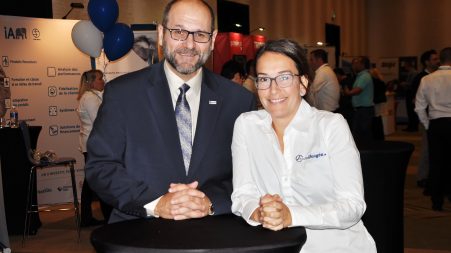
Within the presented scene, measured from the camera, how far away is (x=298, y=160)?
2.29m

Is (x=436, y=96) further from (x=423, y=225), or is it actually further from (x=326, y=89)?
(x=326, y=89)

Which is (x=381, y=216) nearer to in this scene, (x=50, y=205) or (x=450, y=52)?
(x=450, y=52)

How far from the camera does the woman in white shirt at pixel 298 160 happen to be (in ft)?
7.18

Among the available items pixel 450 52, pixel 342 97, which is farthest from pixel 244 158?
pixel 342 97

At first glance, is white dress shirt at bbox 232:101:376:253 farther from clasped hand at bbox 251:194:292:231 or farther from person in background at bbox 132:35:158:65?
person in background at bbox 132:35:158:65

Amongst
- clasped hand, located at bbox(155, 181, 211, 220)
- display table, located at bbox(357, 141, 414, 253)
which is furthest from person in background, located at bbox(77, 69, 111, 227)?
clasped hand, located at bbox(155, 181, 211, 220)

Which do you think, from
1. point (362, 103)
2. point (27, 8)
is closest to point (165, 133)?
point (27, 8)

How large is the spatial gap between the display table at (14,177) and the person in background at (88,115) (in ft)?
1.69

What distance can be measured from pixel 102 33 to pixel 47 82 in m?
0.88

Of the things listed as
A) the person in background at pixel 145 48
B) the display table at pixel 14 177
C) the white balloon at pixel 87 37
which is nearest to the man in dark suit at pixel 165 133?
the display table at pixel 14 177

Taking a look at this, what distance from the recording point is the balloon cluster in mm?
7461

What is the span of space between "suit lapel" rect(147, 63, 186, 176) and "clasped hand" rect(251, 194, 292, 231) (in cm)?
45

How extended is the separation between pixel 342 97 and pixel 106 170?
8.35 m

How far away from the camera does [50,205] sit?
800 cm
